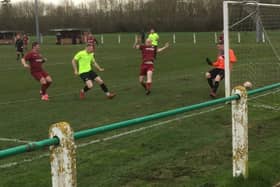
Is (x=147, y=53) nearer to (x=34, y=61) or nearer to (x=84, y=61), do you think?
(x=84, y=61)

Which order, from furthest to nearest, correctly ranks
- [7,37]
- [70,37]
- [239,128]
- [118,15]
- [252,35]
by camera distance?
1. [118,15]
2. [7,37]
3. [70,37]
4. [252,35]
5. [239,128]

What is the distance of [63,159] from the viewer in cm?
378

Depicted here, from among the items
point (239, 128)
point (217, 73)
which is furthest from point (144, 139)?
point (217, 73)

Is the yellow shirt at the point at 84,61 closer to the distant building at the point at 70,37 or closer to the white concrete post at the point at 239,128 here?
the white concrete post at the point at 239,128

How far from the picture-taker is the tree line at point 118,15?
6444 cm

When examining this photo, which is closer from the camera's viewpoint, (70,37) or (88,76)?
(88,76)

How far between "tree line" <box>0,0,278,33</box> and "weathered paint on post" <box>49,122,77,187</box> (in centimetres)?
4931

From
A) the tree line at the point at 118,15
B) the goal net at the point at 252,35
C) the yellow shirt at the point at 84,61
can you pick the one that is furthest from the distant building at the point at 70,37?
the yellow shirt at the point at 84,61

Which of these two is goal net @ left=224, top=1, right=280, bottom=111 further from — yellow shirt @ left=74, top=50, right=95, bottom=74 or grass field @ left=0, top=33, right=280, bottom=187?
yellow shirt @ left=74, top=50, right=95, bottom=74

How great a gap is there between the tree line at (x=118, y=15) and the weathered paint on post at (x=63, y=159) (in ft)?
162

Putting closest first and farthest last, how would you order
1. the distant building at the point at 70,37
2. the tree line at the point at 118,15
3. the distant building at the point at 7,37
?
the tree line at the point at 118,15, the distant building at the point at 70,37, the distant building at the point at 7,37

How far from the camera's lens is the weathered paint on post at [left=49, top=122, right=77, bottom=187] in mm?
3727

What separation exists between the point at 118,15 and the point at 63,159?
8066cm

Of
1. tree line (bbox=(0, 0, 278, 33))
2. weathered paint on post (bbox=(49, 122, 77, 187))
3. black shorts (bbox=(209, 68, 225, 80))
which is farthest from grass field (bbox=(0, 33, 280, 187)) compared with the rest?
tree line (bbox=(0, 0, 278, 33))
